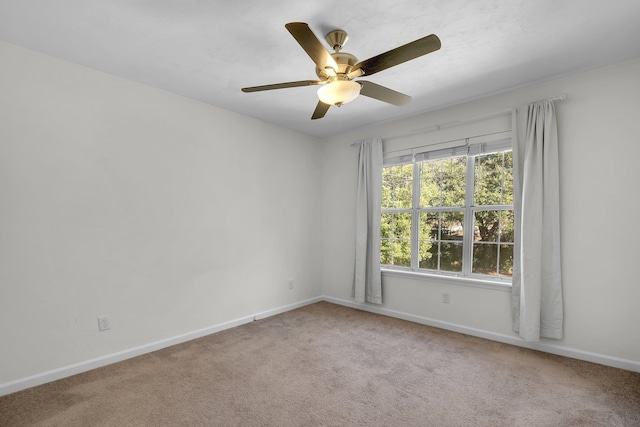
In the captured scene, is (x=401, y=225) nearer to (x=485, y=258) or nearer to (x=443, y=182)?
(x=443, y=182)

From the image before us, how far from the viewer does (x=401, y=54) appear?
166 cm

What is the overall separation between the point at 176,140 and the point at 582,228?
398 centimetres

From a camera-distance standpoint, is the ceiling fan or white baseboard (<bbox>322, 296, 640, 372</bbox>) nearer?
the ceiling fan

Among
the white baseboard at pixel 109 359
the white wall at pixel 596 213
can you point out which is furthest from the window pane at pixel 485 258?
the white baseboard at pixel 109 359

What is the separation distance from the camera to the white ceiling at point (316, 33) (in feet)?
5.99

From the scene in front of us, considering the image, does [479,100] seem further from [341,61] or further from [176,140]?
[176,140]

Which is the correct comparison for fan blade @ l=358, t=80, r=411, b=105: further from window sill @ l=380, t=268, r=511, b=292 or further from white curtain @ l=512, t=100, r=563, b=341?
window sill @ l=380, t=268, r=511, b=292

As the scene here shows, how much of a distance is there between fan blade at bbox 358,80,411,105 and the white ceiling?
37 centimetres

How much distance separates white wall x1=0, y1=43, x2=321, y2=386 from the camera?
222cm

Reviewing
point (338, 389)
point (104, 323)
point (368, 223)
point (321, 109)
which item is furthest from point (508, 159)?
point (104, 323)

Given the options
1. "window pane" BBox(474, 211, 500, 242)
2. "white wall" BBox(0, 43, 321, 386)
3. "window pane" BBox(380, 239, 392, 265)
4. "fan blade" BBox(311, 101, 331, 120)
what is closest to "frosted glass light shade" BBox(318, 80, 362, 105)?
"fan blade" BBox(311, 101, 331, 120)

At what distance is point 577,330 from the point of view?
2.67 metres

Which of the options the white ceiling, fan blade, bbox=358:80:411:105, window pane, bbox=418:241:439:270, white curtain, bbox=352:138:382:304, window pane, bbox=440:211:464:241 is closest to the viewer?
the white ceiling

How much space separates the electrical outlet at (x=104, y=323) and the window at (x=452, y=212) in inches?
124
